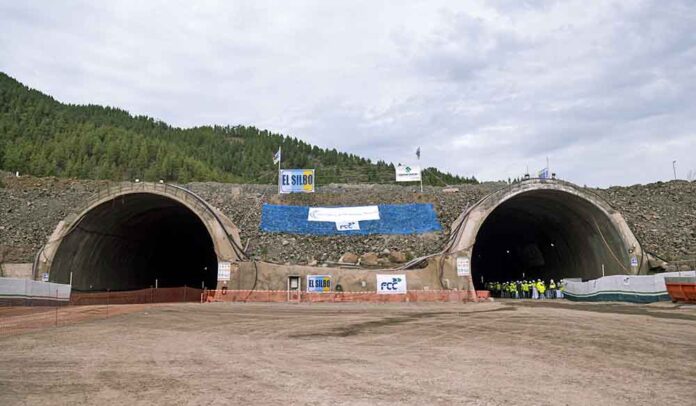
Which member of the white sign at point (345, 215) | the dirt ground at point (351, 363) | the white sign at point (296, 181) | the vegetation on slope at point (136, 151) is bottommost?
the dirt ground at point (351, 363)

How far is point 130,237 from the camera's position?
37.4 meters

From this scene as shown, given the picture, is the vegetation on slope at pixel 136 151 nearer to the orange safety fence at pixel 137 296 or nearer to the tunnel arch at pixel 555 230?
the tunnel arch at pixel 555 230

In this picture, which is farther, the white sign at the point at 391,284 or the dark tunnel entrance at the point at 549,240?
the dark tunnel entrance at the point at 549,240

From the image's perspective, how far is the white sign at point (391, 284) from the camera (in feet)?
98.4

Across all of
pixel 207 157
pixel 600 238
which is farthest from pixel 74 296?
pixel 207 157

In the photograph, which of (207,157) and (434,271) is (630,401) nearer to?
(434,271)

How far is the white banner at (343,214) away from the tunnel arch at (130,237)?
6545 millimetres

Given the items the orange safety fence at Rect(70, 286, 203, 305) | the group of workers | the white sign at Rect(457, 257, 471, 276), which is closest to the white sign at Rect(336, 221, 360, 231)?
the white sign at Rect(457, 257, 471, 276)

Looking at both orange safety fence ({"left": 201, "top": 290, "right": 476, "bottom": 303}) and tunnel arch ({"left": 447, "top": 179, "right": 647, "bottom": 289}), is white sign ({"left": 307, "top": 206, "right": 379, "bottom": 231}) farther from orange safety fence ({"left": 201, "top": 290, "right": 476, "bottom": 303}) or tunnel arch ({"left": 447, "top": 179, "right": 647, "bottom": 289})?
orange safety fence ({"left": 201, "top": 290, "right": 476, "bottom": 303})

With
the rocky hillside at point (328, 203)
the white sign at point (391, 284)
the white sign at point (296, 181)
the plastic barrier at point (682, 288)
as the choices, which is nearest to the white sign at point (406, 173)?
the rocky hillside at point (328, 203)

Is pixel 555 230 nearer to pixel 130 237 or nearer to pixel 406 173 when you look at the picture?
pixel 406 173

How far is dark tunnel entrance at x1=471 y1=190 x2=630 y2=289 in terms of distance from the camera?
31984 millimetres

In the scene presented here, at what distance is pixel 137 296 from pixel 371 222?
1649 cm

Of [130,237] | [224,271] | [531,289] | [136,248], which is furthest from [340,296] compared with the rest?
[136,248]
